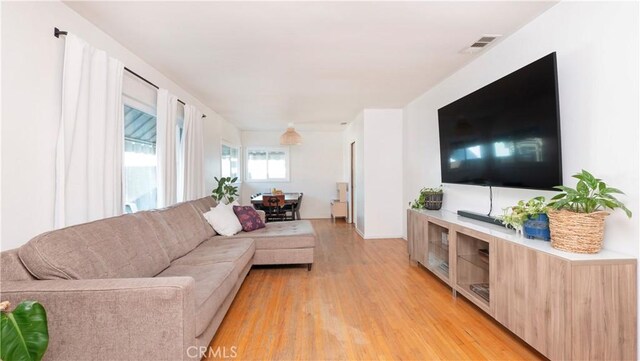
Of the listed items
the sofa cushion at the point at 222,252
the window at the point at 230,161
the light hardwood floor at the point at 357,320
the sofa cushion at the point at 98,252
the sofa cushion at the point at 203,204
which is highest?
the window at the point at 230,161

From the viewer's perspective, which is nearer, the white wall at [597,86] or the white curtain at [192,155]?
the white wall at [597,86]

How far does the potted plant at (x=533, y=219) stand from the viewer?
1.96m

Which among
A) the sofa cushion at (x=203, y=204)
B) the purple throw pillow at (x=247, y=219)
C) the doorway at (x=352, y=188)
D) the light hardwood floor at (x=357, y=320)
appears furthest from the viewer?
the doorway at (x=352, y=188)

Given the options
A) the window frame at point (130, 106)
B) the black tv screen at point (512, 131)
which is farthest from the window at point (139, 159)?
the black tv screen at point (512, 131)

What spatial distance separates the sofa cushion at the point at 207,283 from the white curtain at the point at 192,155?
1.90m

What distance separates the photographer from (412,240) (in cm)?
374

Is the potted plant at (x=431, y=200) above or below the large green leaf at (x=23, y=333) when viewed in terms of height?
above

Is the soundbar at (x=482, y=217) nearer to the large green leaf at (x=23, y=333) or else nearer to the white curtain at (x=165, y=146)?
the large green leaf at (x=23, y=333)

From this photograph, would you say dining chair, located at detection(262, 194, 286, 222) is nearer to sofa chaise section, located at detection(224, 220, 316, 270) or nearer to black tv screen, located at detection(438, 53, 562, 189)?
sofa chaise section, located at detection(224, 220, 316, 270)

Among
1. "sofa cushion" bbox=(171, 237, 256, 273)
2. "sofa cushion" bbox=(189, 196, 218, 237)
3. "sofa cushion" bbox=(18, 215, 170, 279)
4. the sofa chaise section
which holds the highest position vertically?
"sofa cushion" bbox=(189, 196, 218, 237)

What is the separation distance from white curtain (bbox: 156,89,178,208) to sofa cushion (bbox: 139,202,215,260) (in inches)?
10.6

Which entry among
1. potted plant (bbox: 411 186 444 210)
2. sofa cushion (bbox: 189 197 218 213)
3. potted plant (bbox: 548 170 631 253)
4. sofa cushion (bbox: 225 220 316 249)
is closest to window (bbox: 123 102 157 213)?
sofa cushion (bbox: 189 197 218 213)

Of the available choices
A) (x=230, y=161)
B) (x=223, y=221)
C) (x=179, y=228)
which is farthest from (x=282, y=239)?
(x=230, y=161)

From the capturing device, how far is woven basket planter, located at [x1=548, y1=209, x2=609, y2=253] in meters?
1.64
